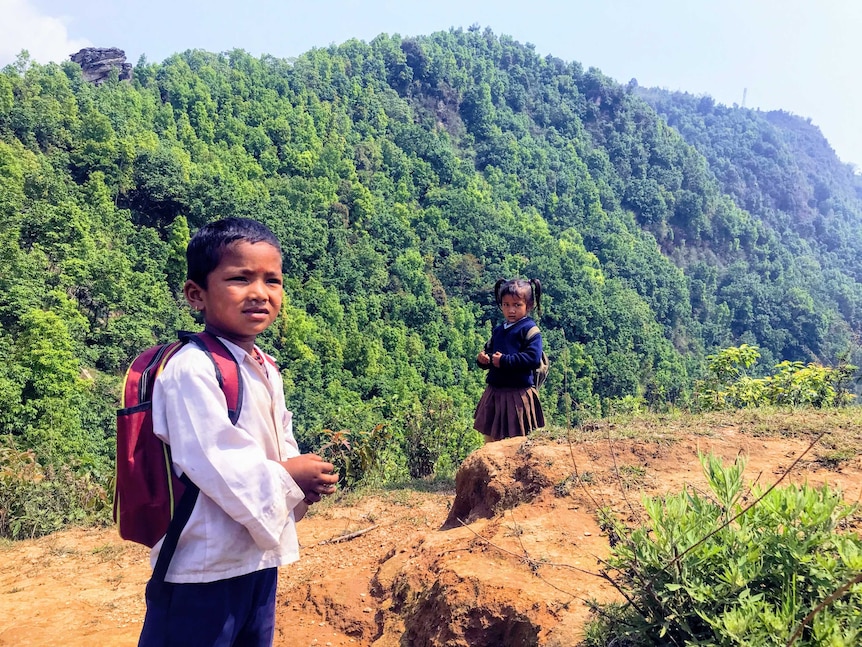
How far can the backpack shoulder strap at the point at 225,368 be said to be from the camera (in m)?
1.37

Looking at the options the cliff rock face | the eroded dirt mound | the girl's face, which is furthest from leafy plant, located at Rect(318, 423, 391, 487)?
the cliff rock face

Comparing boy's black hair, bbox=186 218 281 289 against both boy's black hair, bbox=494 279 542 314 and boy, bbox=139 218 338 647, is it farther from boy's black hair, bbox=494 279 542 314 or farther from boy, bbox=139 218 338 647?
boy's black hair, bbox=494 279 542 314

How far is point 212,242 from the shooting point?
1479mm

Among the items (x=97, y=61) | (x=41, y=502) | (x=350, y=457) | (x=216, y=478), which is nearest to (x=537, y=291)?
(x=216, y=478)

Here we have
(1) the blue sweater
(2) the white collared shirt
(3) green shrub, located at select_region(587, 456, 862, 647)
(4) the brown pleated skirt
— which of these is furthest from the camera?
(4) the brown pleated skirt

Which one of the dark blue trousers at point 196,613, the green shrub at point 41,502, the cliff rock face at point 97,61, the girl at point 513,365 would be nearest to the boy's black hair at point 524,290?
the girl at point 513,365

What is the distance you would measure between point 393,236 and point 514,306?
43.9m

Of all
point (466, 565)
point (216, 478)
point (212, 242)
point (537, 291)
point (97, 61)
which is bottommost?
point (466, 565)

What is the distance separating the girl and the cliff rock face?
2055 inches

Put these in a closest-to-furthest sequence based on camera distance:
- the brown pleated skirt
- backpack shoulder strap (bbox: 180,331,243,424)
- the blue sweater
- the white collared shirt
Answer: the white collared shirt → backpack shoulder strap (bbox: 180,331,243,424) → the blue sweater → the brown pleated skirt

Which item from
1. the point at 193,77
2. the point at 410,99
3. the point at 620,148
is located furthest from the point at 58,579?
the point at 620,148

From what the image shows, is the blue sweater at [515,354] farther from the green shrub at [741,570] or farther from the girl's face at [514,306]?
the green shrub at [741,570]

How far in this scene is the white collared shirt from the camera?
1.27 meters

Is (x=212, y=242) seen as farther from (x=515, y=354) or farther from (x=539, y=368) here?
(x=539, y=368)
